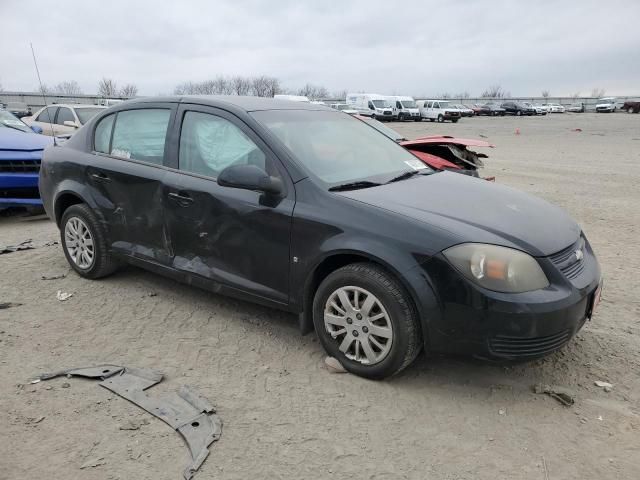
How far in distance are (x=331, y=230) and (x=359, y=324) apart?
59cm

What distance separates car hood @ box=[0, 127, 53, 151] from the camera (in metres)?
7.15

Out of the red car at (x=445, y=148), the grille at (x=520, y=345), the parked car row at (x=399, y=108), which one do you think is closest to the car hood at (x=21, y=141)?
the red car at (x=445, y=148)

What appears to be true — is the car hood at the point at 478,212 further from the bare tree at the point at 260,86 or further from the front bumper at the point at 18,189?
the bare tree at the point at 260,86

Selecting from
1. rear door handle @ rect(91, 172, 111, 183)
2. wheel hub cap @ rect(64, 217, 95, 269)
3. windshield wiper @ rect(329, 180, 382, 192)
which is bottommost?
wheel hub cap @ rect(64, 217, 95, 269)

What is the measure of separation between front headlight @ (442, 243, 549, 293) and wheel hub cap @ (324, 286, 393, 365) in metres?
0.53

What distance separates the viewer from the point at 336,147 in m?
3.95

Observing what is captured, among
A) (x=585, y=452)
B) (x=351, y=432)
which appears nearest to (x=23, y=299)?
(x=351, y=432)

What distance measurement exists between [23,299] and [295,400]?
278cm

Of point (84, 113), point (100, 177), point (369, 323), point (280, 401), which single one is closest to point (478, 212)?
point (369, 323)

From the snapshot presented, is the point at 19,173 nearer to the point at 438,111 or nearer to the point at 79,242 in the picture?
the point at 79,242

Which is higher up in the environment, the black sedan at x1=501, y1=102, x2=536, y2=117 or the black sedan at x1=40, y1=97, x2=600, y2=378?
the black sedan at x1=40, y1=97, x2=600, y2=378

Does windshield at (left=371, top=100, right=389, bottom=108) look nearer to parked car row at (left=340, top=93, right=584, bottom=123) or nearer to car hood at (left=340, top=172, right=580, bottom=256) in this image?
parked car row at (left=340, top=93, right=584, bottom=123)

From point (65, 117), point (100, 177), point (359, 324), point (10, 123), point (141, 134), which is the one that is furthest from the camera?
point (65, 117)

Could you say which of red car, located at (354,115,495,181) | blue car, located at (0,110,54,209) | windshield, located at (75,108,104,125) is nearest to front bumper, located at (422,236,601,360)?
red car, located at (354,115,495,181)
